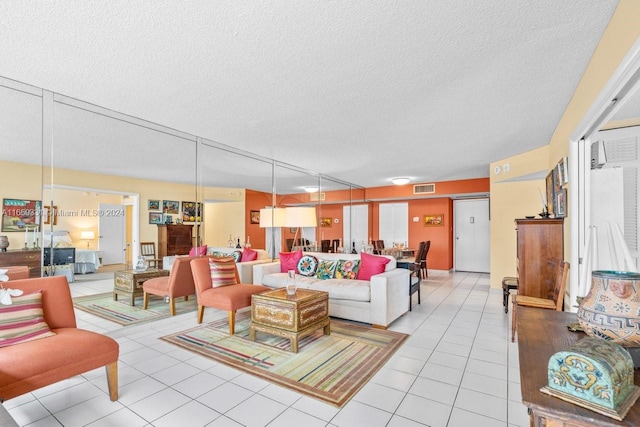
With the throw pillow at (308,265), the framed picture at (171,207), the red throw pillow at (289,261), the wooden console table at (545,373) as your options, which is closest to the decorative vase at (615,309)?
the wooden console table at (545,373)

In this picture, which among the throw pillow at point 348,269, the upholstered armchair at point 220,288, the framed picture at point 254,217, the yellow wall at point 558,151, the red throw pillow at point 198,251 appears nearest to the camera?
the yellow wall at point 558,151

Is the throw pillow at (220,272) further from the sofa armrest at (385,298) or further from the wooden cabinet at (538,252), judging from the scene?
the wooden cabinet at (538,252)

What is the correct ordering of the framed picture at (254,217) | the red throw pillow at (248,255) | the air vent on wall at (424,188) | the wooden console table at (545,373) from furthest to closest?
the air vent on wall at (424,188) → the framed picture at (254,217) → the red throw pillow at (248,255) → the wooden console table at (545,373)

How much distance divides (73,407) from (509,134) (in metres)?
5.36

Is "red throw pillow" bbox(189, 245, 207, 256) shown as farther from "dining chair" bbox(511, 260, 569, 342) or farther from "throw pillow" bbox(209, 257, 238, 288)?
"dining chair" bbox(511, 260, 569, 342)

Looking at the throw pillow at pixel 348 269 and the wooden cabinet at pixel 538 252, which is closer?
the wooden cabinet at pixel 538 252

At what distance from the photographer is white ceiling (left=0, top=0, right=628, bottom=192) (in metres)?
1.86

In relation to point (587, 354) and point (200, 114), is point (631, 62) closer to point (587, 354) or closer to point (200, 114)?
point (587, 354)

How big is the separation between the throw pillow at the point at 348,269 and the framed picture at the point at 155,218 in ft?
8.99

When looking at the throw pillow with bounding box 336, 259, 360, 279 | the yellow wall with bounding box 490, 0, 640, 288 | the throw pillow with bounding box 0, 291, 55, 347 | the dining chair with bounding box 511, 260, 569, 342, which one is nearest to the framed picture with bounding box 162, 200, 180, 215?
the throw pillow with bounding box 0, 291, 55, 347

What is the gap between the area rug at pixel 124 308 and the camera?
13.0 feet

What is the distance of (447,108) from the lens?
10.8ft

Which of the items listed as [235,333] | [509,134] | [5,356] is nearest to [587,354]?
[5,356]

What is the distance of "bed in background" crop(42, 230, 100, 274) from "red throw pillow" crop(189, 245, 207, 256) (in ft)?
3.92
